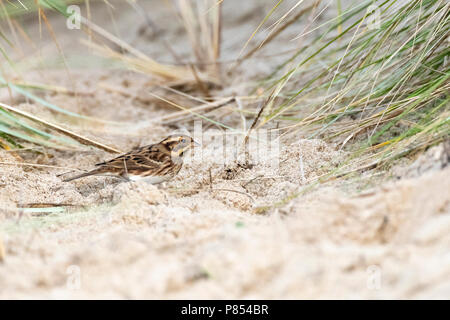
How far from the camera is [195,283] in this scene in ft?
6.56

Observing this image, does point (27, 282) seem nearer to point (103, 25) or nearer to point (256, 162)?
point (256, 162)

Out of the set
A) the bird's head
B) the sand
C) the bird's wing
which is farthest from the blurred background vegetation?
the bird's head

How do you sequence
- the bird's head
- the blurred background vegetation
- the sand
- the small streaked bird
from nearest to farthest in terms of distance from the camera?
the sand, the blurred background vegetation, the small streaked bird, the bird's head

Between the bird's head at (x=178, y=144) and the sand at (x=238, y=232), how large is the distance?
0.20 metres

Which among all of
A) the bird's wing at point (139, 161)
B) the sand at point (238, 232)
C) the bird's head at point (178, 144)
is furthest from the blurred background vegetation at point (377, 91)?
the bird's head at point (178, 144)

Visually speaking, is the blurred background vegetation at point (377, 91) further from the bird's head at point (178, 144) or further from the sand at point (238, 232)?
the bird's head at point (178, 144)

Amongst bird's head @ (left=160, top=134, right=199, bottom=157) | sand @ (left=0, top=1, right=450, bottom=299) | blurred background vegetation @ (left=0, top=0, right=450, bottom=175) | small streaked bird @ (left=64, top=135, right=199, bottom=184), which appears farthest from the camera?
bird's head @ (left=160, top=134, right=199, bottom=157)

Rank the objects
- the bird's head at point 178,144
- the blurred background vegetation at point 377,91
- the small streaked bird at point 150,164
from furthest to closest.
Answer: the bird's head at point 178,144 → the small streaked bird at point 150,164 → the blurred background vegetation at point 377,91

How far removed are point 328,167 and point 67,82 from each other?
12.3 ft

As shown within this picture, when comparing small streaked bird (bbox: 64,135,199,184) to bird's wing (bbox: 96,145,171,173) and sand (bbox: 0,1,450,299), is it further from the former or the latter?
sand (bbox: 0,1,450,299)

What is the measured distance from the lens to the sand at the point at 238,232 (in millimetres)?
1967

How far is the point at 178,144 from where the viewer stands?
401 cm

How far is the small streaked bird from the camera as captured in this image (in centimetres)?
359
